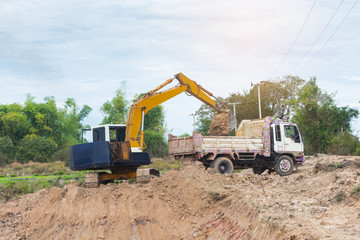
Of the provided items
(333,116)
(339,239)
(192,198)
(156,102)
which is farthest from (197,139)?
(333,116)

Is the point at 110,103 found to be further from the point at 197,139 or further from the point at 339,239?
the point at 339,239

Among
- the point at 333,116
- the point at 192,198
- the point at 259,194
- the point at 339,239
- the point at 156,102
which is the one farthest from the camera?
the point at 333,116

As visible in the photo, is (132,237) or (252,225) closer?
(252,225)

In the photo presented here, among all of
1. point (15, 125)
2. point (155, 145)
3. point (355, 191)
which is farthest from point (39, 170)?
point (355, 191)

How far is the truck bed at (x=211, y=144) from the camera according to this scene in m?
19.5

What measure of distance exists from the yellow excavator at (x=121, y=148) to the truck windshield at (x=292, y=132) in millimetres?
5934

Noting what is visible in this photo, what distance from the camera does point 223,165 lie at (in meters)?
20.2

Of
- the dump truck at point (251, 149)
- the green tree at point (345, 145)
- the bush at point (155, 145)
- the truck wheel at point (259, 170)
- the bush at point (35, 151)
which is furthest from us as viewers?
the bush at point (155, 145)

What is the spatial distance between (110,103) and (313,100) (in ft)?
101

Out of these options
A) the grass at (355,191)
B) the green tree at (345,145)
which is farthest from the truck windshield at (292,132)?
the green tree at (345,145)

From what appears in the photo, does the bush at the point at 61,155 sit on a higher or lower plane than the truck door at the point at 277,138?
lower

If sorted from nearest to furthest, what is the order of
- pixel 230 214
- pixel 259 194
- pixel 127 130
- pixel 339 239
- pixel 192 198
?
1. pixel 339 239
2. pixel 230 214
3. pixel 259 194
4. pixel 192 198
5. pixel 127 130

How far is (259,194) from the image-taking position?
12.2 metres

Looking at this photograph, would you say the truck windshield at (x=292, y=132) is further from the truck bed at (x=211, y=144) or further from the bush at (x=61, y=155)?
the bush at (x=61, y=155)
